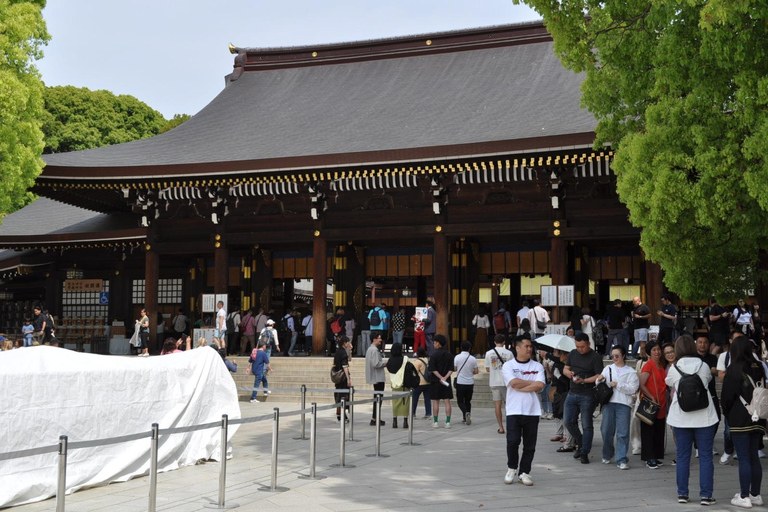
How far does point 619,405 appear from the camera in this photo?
9086mm

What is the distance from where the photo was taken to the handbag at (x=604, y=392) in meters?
9.05

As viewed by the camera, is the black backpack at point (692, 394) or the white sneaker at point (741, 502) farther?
the black backpack at point (692, 394)

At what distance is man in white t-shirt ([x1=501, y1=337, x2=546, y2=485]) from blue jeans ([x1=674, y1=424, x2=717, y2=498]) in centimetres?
140

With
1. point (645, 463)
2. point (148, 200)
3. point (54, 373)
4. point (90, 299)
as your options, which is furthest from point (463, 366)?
point (90, 299)

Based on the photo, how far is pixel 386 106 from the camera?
23125 millimetres

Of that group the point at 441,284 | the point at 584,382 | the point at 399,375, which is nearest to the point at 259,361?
the point at 399,375

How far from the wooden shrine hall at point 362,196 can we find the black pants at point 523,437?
28.7ft

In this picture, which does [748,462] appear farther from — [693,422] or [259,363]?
[259,363]

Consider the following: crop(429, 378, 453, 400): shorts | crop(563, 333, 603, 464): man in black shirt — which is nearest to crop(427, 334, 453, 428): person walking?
crop(429, 378, 453, 400): shorts

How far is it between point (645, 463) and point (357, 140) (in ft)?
42.2

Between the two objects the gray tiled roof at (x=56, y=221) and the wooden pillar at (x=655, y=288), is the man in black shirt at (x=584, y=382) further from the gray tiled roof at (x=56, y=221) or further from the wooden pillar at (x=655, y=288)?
the gray tiled roof at (x=56, y=221)

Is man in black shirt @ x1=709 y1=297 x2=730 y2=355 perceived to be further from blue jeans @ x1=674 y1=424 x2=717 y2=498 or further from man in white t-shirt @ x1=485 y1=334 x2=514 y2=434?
blue jeans @ x1=674 y1=424 x2=717 y2=498

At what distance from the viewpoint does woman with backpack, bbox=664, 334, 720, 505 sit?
722 centimetres

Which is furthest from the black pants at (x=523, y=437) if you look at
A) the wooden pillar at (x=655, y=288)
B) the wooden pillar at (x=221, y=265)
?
the wooden pillar at (x=221, y=265)
